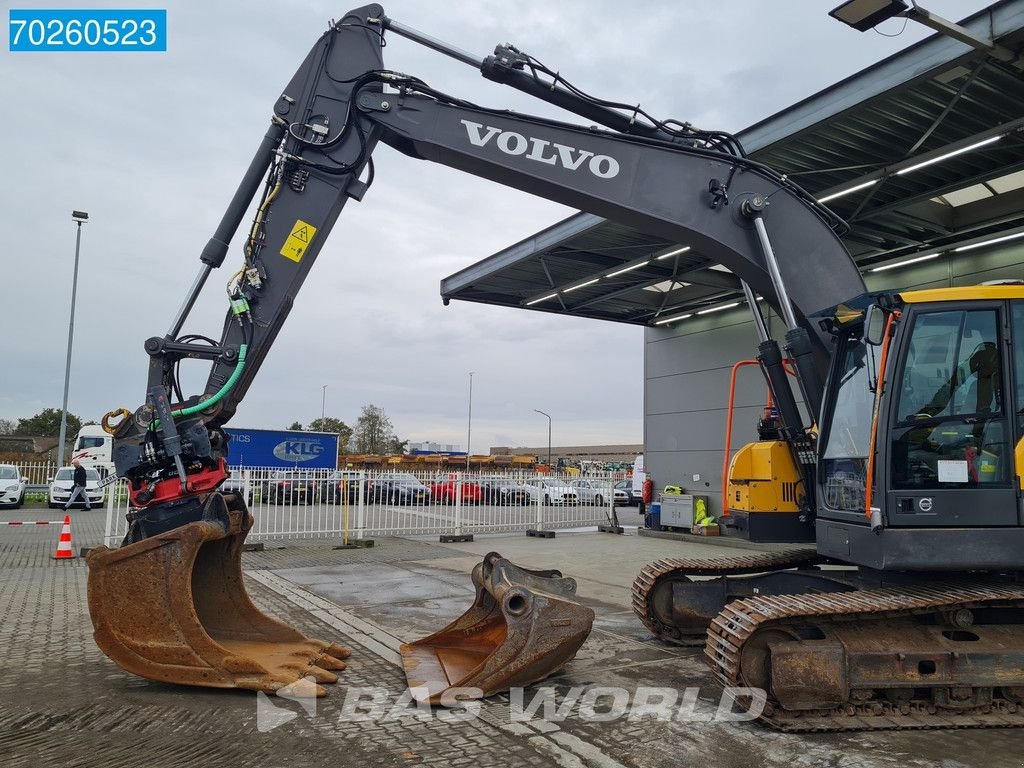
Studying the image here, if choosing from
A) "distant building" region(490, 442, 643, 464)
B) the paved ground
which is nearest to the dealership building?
the paved ground

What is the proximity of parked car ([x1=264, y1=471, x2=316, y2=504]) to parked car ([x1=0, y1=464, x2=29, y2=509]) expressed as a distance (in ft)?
46.9

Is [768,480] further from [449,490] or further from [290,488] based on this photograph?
[449,490]

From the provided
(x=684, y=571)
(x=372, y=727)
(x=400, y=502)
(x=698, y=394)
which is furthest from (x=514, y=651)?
(x=698, y=394)

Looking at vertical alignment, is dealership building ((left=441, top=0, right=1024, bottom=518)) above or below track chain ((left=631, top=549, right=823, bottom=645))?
above

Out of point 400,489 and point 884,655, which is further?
point 400,489

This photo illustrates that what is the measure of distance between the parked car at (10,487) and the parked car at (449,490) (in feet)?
52.6

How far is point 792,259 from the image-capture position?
255 inches

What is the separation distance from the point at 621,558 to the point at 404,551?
12.7 feet

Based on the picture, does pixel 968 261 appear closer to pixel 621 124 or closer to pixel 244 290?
pixel 621 124

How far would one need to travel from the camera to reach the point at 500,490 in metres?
17.0

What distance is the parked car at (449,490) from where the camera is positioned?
54.2 feet

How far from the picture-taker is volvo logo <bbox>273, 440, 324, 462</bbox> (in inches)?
973

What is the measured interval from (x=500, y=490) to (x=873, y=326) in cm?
1264

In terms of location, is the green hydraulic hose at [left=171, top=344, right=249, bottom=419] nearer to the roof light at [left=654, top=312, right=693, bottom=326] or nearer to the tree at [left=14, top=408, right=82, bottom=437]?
the roof light at [left=654, top=312, right=693, bottom=326]
